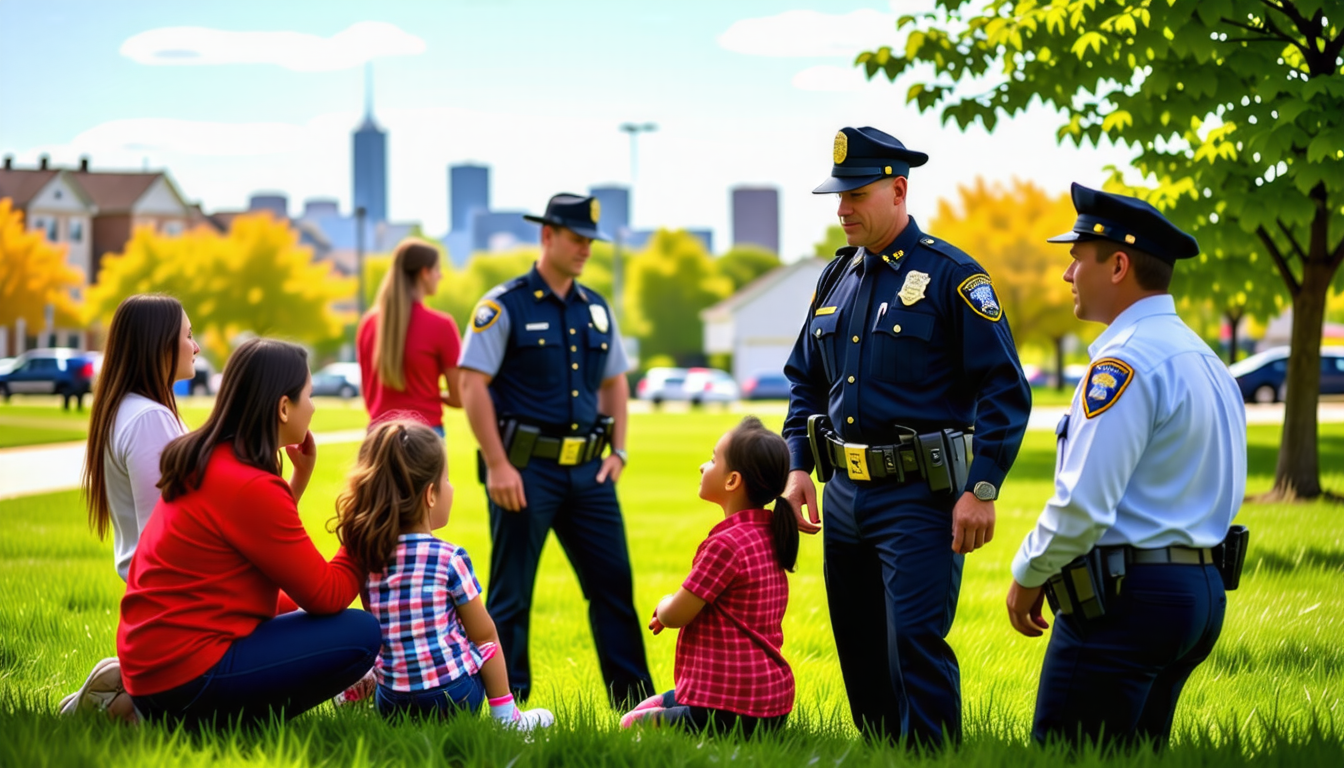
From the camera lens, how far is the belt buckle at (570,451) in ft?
18.9

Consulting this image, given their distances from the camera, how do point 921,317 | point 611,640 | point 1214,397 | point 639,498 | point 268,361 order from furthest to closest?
point 639,498
point 611,640
point 921,317
point 268,361
point 1214,397

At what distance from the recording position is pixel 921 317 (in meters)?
4.32

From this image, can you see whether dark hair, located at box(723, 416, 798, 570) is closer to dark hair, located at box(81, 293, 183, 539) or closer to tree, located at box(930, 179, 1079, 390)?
dark hair, located at box(81, 293, 183, 539)

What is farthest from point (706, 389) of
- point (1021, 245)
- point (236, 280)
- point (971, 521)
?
point (971, 521)

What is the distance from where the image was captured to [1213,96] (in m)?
9.83

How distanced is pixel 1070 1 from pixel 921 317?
20.6ft

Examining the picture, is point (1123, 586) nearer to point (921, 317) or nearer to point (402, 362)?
point (921, 317)

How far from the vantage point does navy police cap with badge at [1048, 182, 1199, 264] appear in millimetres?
3521

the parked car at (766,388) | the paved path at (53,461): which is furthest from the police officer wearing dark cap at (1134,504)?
the parked car at (766,388)

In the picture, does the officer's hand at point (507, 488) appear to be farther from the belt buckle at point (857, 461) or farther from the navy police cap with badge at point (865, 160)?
the navy police cap with badge at point (865, 160)

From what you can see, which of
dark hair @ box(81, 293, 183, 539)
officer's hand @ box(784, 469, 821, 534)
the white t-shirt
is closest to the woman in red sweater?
the white t-shirt

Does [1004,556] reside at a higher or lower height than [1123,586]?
lower

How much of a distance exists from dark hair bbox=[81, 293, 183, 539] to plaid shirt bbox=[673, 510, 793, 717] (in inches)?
75.2

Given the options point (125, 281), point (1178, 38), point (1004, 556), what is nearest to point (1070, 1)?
point (1178, 38)
